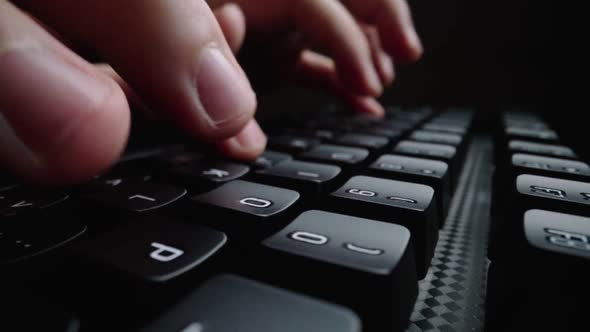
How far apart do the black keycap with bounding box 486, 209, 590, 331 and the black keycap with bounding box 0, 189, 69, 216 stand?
363 mm

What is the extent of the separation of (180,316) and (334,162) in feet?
1.08

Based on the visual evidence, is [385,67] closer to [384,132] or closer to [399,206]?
[384,132]

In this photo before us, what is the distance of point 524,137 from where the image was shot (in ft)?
2.21

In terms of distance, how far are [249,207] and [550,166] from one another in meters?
0.37

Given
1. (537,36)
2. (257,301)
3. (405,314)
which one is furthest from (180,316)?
(537,36)

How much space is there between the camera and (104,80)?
272mm

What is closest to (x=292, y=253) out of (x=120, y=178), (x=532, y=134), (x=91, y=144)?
(x=91, y=144)

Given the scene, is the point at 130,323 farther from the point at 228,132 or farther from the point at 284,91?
the point at 284,91

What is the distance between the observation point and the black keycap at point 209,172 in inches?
17.2

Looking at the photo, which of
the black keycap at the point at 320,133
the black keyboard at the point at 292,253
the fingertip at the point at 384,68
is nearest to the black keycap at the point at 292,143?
the black keycap at the point at 320,133

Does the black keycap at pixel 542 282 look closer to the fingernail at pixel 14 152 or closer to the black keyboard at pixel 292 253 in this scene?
the black keyboard at pixel 292 253

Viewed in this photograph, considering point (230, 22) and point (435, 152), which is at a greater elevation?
point (230, 22)

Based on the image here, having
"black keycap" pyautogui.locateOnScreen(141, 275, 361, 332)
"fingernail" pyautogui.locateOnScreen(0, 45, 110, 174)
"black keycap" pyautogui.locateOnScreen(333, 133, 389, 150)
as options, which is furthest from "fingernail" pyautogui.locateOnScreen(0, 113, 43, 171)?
"black keycap" pyautogui.locateOnScreen(333, 133, 389, 150)

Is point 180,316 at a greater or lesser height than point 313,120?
lesser
